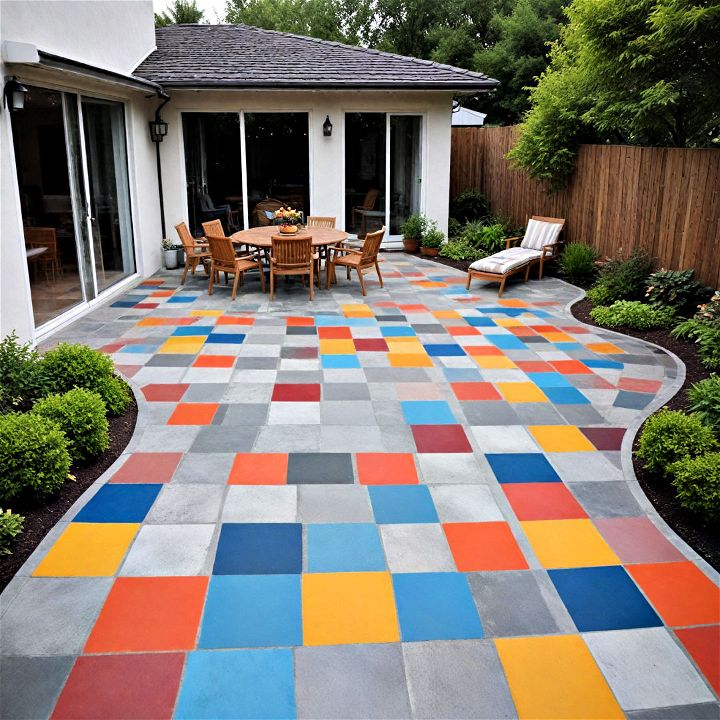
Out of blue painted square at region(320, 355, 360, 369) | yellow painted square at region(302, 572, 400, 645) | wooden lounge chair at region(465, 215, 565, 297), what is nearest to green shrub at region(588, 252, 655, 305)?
wooden lounge chair at region(465, 215, 565, 297)

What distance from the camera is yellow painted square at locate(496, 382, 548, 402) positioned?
6.11 m

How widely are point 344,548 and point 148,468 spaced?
168cm

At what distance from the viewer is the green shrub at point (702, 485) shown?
3926mm

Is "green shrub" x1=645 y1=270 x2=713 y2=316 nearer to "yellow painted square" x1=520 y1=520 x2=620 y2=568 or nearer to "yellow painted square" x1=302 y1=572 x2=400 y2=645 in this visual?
"yellow painted square" x1=520 y1=520 x2=620 y2=568

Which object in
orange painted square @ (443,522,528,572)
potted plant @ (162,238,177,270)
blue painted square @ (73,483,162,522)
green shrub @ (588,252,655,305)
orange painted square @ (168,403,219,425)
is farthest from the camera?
potted plant @ (162,238,177,270)

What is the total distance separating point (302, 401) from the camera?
598cm

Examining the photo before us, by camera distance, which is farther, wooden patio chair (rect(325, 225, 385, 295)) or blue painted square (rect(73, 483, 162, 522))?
wooden patio chair (rect(325, 225, 385, 295))

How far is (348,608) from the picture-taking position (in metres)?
3.31

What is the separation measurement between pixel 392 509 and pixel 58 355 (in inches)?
119

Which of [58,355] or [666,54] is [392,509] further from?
[666,54]

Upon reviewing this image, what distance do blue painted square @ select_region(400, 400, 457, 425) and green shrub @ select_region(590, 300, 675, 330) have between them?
3.42 m

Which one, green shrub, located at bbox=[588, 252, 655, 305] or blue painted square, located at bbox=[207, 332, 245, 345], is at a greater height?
green shrub, located at bbox=[588, 252, 655, 305]

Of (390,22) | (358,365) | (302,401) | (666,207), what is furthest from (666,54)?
(390,22)

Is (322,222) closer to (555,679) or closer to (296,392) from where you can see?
(296,392)
